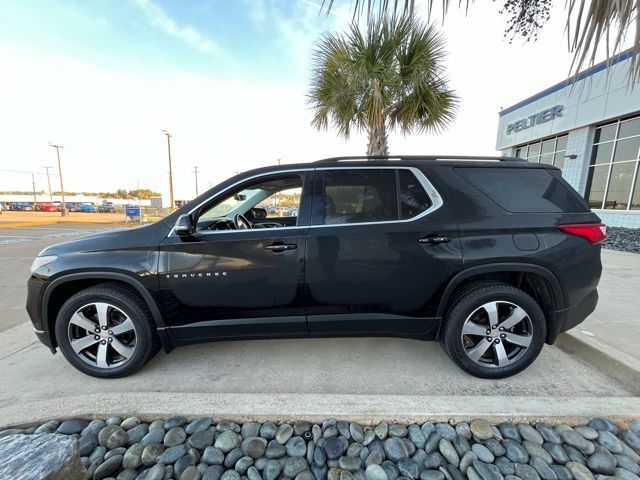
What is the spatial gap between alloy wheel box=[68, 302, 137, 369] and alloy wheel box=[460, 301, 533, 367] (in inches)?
109

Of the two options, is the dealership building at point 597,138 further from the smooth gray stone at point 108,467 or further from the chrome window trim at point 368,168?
the smooth gray stone at point 108,467

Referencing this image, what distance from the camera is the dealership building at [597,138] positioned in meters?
10.3

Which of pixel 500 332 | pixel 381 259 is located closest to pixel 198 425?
pixel 381 259

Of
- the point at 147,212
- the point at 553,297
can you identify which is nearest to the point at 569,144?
the point at 553,297

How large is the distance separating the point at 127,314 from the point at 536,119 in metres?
18.2

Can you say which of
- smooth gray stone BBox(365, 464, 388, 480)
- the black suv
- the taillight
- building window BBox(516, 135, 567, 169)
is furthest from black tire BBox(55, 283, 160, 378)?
building window BBox(516, 135, 567, 169)

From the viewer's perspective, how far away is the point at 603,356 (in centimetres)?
249

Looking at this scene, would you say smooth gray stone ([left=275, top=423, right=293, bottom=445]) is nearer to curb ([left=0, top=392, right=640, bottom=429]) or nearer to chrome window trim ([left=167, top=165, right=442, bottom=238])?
curb ([left=0, top=392, right=640, bottom=429])

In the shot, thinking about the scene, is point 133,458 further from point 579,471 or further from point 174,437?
point 579,471

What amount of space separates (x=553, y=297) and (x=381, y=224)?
1.54 meters

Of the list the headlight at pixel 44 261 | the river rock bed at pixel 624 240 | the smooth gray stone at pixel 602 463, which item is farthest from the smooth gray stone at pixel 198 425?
the river rock bed at pixel 624 240

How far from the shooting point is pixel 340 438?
1784 mm

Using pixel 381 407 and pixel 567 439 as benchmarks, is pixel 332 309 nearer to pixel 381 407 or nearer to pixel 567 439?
pixel 381 407

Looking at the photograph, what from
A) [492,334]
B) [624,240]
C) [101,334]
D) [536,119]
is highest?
[536,119]
